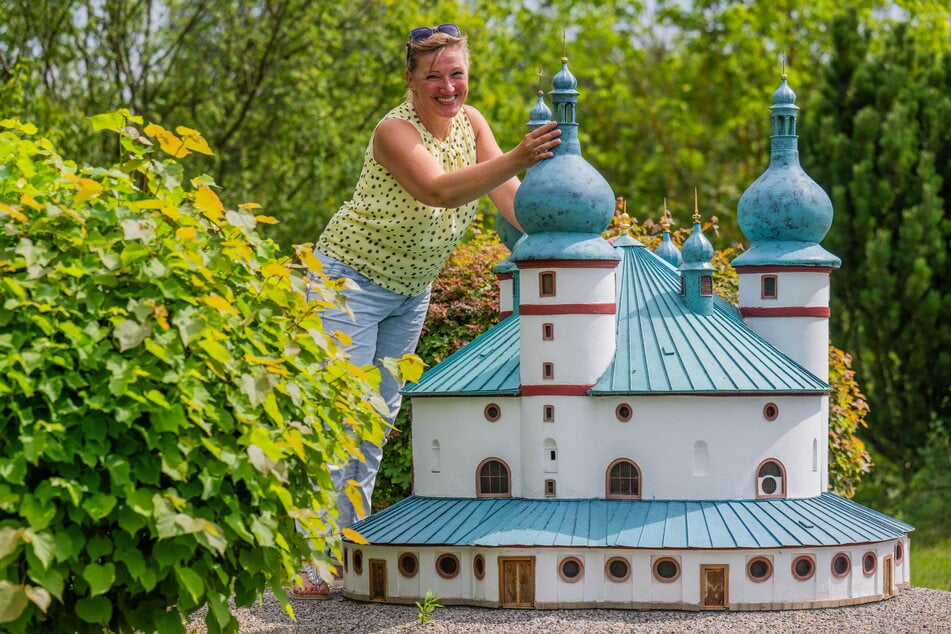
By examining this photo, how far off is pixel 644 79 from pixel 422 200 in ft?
97.9

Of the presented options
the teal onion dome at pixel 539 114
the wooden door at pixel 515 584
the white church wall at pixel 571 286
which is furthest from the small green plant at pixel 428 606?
the teal onion dome at pixel 539 114

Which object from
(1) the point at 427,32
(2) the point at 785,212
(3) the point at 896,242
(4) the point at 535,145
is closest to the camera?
(4) the point at 535,145

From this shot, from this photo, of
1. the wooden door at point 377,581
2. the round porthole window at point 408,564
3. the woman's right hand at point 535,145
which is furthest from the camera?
the wooden door at point 377,581

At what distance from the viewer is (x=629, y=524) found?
1066 cm

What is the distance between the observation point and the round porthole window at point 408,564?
10773mm

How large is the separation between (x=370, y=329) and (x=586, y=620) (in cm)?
250

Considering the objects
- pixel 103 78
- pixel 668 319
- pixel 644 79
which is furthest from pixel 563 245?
pixel 644 79

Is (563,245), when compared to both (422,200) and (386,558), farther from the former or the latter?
(386,558)

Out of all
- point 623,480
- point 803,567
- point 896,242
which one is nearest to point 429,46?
point 623,480

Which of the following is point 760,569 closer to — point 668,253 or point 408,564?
point 408,564

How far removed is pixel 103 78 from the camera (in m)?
25.7

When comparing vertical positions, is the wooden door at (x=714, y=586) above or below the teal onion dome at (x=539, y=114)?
below

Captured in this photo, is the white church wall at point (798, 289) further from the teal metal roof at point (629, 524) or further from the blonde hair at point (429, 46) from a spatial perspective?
the blonde hair at point (429, 46)

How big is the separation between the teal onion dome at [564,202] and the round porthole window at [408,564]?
90.4 inches
